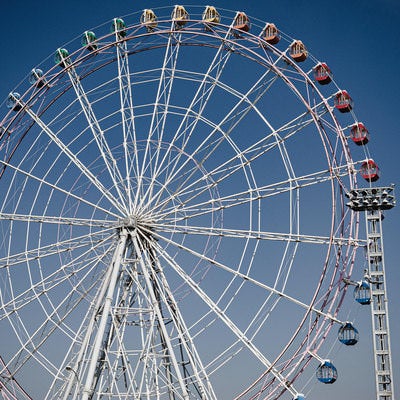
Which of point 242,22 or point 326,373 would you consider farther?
point 242,22

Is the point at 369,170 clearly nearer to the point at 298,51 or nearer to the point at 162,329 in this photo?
the point at 298,51

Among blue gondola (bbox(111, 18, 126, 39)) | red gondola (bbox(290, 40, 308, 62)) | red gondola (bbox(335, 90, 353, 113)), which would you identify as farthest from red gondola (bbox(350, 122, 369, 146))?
blue gondola (bbox(111, 18, 126, 39))

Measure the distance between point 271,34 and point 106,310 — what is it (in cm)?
1282

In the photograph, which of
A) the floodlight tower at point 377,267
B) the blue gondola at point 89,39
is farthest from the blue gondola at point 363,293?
the blue gondola at point 89,39

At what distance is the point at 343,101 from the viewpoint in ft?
99.6

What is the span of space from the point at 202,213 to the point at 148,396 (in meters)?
6.74

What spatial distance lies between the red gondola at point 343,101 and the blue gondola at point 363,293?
7.15 metres

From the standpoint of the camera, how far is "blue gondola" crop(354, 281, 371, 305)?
26.7 metres

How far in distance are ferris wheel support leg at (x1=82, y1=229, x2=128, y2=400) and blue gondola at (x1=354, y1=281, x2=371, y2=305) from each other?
26.2ft

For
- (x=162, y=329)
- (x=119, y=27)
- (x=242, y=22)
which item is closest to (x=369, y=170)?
(x=242, y=22)

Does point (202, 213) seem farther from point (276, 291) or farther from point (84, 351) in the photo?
point (84, 351)

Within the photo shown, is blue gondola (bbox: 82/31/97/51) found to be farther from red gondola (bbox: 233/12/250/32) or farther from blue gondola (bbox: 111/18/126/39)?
red gondola (bbox: 233/12/250/32)

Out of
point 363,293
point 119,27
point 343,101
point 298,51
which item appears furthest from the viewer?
point 119,27

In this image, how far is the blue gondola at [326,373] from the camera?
85.4 feet
